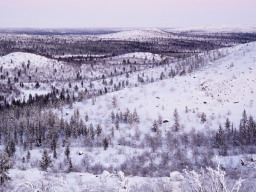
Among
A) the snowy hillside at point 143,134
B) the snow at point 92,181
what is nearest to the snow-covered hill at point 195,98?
the snowy hillside at point 143,134

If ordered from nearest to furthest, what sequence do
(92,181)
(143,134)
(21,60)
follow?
(92,181)
(143,134)
(21,60)

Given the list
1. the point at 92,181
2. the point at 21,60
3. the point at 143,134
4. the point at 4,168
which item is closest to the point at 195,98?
the point at 143,134

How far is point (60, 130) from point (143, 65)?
12582 cm

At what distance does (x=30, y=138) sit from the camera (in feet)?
162

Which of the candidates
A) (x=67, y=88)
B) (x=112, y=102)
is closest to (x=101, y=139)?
(x=112, y=102)

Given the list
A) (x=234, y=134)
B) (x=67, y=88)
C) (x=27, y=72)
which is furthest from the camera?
(x=27, y=72)

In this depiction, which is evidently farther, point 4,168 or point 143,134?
point 143,134

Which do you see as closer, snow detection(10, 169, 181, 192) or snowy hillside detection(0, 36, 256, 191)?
snow detection(10, 169, 181, 192)

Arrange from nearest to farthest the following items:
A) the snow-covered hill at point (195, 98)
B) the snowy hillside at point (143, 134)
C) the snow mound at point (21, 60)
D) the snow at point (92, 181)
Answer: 1. the snow at point (92, 181)
2. the snowy hillside at point (143, 134)
3. the snow-covered hill at point (195, 98)
4. the snow mound at point (21, 60)

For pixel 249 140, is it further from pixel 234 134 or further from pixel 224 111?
pixel 224 111

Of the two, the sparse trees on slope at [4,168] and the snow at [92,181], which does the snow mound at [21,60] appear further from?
the snow at [92,181]

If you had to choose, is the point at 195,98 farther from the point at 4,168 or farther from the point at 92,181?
the point at 4,168

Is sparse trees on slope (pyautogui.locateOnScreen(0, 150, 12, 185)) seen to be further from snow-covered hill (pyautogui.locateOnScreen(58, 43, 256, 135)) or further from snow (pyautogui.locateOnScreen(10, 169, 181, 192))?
snow-covered hill (pyautogui.locateOnScreen(58, 43, 256, 135))

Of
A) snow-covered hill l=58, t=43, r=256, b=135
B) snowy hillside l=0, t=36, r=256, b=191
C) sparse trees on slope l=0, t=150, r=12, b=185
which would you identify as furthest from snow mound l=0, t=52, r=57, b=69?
sparse trees on slope l=0, t=150, r=12, b=185
